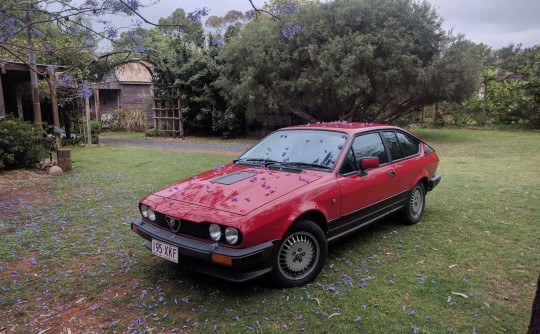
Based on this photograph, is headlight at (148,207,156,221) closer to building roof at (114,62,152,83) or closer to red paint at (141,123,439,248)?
red paint at (141,123,439,248)

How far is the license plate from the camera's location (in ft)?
10.5

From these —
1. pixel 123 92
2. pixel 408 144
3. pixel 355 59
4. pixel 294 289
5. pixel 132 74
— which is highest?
pixel 132 74

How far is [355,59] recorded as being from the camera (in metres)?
14.0

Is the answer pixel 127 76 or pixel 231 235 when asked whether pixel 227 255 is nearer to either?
pixel 231 235

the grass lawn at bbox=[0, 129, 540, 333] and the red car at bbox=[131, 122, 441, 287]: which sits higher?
the red car at bbox=[131, 122, 441, 287]

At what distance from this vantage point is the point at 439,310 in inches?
118

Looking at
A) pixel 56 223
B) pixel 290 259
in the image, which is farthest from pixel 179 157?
pixel 290 259

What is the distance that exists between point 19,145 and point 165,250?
25.3 ft

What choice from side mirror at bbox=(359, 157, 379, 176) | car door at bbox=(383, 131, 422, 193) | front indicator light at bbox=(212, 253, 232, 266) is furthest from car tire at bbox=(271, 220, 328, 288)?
car door at bbox=(383, 131, 422, 193)

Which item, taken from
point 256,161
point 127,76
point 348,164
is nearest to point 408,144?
point 348,164

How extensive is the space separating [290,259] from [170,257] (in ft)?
3.37

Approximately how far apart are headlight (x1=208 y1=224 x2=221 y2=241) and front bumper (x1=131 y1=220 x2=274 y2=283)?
0.21ft

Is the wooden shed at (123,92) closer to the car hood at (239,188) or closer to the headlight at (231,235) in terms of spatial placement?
the car hood at (239,188)

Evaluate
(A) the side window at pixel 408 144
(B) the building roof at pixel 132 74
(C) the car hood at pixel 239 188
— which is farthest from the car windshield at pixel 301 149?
(B) the building roof at pixel 132 74
